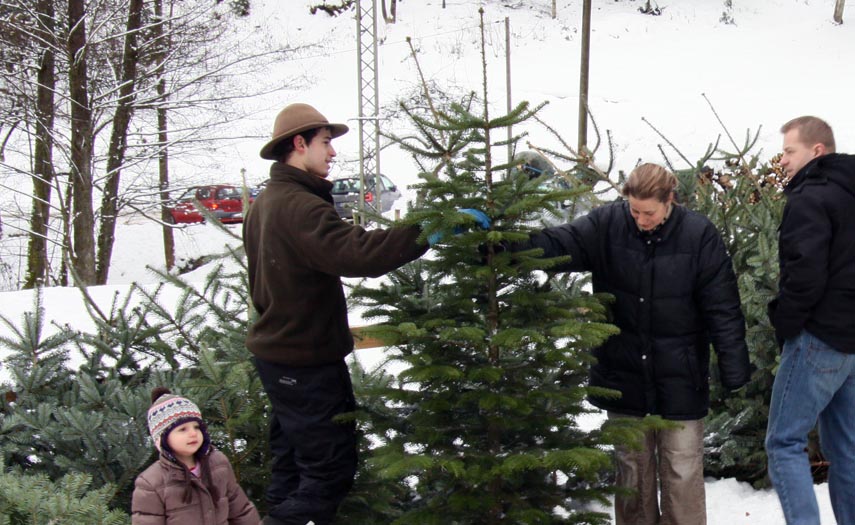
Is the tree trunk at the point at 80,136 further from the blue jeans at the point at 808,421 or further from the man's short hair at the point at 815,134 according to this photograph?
the man's short hair at the point at 815,134

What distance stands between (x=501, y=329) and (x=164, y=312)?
217 centimetres

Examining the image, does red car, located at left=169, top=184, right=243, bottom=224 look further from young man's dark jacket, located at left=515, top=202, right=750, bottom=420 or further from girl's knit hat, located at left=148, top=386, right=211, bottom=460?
young man's dark jacket, located at left=515, top=202, right=750, bottom=420

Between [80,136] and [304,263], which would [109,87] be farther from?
[304,263]

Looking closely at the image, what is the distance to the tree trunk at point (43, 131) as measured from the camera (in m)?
13.4

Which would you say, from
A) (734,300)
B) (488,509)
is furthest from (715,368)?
(488,509)

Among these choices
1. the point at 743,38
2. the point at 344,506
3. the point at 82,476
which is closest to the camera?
the point at 82,476

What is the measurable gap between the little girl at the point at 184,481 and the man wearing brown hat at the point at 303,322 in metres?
0.23

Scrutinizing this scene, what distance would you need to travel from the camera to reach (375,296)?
3779 mm

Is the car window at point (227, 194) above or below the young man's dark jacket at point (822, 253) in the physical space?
above

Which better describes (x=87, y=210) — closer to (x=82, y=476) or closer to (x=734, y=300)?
(x=82, y=476)

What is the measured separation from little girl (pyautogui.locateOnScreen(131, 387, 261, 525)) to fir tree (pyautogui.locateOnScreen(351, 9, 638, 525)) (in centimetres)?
67

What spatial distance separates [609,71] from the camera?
39.6 metres

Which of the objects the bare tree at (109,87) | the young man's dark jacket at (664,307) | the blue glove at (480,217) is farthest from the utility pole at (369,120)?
the blue glove at (480,217)

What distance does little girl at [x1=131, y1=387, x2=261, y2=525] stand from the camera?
131 inches
